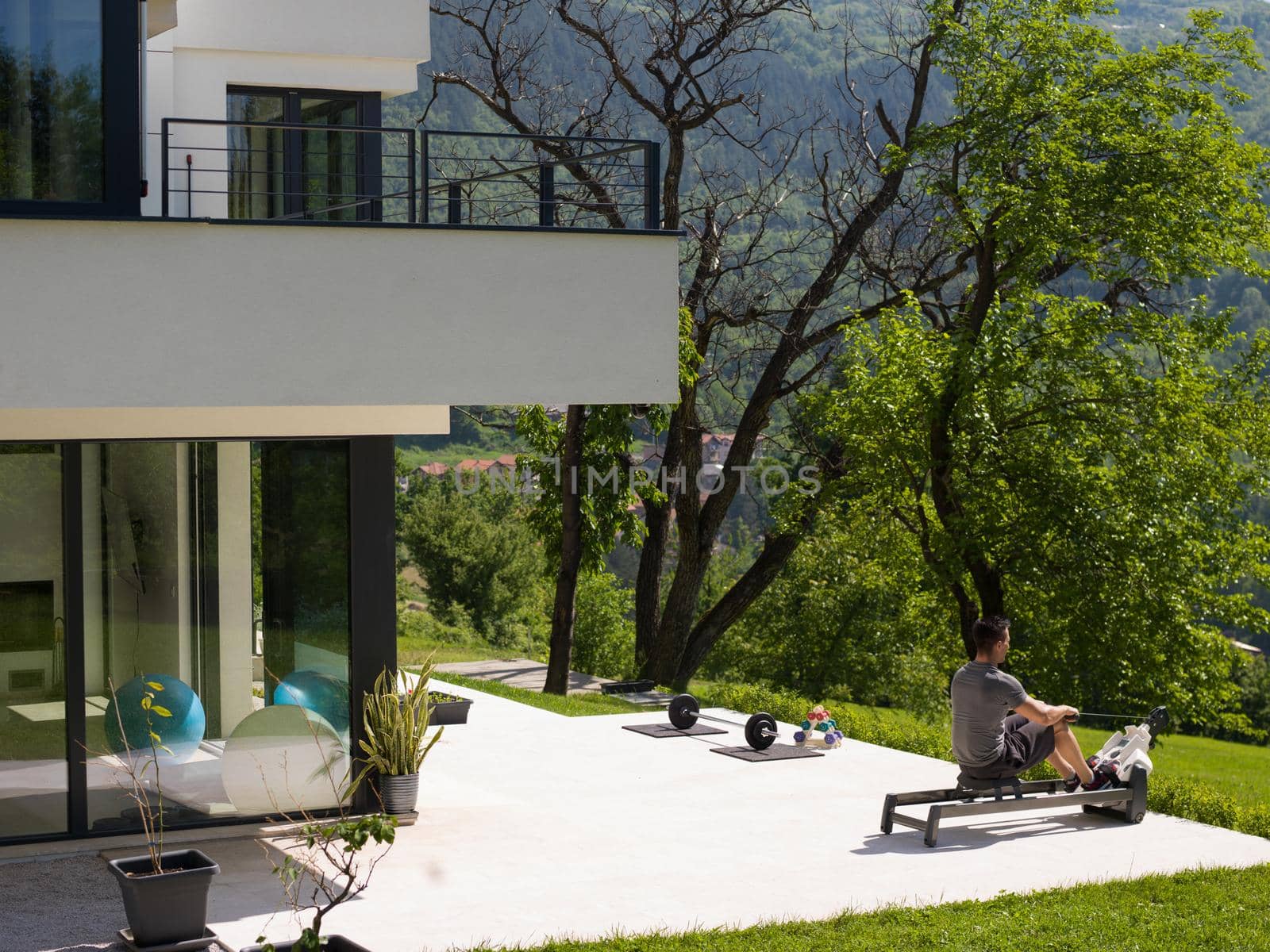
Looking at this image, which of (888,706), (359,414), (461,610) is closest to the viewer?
(359,414)

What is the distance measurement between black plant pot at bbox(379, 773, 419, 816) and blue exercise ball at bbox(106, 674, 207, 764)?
50.8 inches

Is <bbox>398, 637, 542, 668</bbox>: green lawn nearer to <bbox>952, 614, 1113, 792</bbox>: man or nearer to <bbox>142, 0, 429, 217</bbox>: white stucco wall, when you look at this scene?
<bbox>142, 0, 429, 217</bbox>: white stucco wall

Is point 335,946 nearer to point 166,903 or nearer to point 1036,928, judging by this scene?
point 166,903

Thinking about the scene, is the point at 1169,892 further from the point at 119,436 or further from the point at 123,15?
the point at 123,15

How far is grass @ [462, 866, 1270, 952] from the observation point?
6.86 meters

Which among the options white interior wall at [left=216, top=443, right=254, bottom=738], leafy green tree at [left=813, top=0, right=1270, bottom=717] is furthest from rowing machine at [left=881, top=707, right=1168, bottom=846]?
leafy green tree at [left=813, top=0, right=1270, bottom=717]

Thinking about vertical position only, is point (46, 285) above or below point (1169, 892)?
above

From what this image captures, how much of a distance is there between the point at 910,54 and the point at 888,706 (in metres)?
25.0

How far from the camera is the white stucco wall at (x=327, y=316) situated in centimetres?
748

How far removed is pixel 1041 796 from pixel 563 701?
8694 mm

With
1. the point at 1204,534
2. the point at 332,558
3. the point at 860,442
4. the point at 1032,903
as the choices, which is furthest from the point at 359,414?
the point at 1204,534

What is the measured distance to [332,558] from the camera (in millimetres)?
9625

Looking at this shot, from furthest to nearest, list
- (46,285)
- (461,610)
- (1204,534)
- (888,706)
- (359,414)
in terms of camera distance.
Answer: (461,610)
(888,706)
(1204,534)
(359,414)
(46,285)

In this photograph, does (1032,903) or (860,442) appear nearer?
(1032,903)
